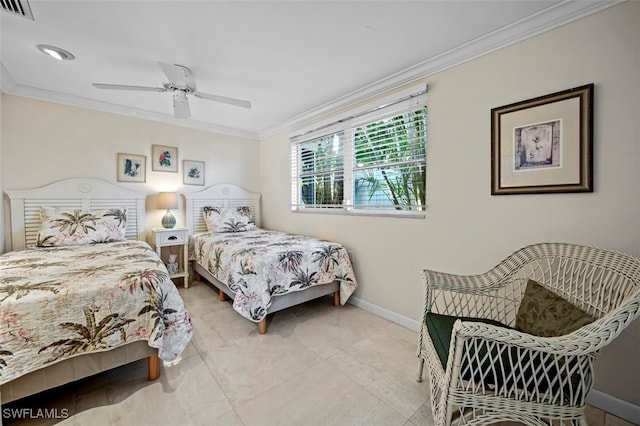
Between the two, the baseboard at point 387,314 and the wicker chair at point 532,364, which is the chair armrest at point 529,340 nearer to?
the wicker chair at point 532,364

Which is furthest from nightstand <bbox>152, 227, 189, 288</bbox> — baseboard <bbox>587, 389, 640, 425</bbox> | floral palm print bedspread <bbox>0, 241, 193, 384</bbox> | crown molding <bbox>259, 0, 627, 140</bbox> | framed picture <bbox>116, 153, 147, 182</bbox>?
baseboard <bbox>587, 389, 640, 425</bbox>

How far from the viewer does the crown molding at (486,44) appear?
1558 millimetres

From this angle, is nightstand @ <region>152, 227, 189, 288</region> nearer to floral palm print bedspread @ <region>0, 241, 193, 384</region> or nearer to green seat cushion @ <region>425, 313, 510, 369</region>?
floral palm print bedspread @ <region>0, 241, 193, 384</region>

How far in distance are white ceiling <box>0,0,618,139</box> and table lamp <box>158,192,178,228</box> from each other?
1214 mm

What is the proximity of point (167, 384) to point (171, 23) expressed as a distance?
7.77 feet

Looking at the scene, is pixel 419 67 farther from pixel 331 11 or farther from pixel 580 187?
pixel 580 187

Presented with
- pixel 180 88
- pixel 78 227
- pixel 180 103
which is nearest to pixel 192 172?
pixel 78 227

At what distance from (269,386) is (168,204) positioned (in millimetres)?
2681

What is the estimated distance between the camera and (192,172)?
388 centimetres

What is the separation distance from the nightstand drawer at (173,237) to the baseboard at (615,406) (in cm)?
394

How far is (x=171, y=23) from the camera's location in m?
1.77

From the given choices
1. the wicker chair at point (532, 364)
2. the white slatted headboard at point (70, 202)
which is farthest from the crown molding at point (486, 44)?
the white slatted headboard at point (70, 202)

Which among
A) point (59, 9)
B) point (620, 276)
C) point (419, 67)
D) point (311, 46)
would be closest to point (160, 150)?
point (59, 9)

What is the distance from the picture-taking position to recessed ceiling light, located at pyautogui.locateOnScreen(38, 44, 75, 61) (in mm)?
2029
